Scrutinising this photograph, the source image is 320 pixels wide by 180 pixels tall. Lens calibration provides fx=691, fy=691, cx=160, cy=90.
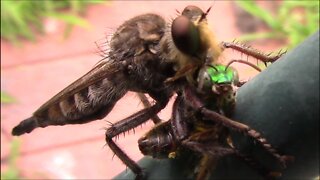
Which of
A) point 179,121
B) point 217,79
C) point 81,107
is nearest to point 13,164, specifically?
point 81,107

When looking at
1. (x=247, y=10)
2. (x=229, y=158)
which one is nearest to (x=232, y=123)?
(x=229, y=158)

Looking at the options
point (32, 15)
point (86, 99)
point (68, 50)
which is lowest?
point (86, 99)

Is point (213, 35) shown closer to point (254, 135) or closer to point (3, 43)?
point (254, 135)

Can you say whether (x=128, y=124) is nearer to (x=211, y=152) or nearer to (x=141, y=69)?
(x=141, y=69)

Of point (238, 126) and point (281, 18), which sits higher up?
point (281, 18)

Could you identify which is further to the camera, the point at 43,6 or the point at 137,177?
the point at 43,6

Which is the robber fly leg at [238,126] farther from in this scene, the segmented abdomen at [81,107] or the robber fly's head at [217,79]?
the segmented abdomen at [81,107]

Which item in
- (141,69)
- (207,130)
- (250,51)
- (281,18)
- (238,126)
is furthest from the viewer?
(281,18)
